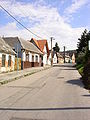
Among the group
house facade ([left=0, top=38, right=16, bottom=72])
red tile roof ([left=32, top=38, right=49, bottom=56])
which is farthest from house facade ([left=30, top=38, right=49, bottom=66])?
house facade ([left=0, top=38, right=16, bottom=72])

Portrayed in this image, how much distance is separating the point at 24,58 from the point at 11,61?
781cm

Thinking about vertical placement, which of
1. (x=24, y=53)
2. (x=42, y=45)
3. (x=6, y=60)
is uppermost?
(x=42, y=45)

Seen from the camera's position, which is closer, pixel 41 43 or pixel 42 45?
pixel 42 45

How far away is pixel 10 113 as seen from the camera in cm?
731

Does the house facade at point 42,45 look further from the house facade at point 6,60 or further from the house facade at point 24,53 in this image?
the house facade at point 6,60

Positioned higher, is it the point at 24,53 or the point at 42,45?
the point at 42,45

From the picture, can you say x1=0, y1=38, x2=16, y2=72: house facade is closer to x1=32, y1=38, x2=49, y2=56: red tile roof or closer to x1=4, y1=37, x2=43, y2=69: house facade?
x1=4, y1=37, x2=43, y2=69: house facade

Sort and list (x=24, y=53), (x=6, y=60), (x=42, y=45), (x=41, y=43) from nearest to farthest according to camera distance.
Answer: (x=6, y=60)
(x=24, y=53)
(x=42, y=45)
(x=41, y=43)

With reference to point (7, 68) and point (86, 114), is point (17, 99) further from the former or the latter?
point (7, 68)

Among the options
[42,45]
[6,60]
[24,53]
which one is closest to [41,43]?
[42,45]

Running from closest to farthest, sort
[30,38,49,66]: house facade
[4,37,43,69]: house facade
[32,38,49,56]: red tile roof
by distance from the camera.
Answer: [4,37,43,69]: house facade → [30,38,49,66]: house facade → [32,38,49,56]: red tile roof

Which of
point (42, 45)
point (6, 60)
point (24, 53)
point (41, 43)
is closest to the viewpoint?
point (6, 60)

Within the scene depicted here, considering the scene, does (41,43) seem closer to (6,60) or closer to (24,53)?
(24,53)

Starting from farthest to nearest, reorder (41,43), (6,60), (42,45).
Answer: (41,43) < (42,45) < (6,60)
